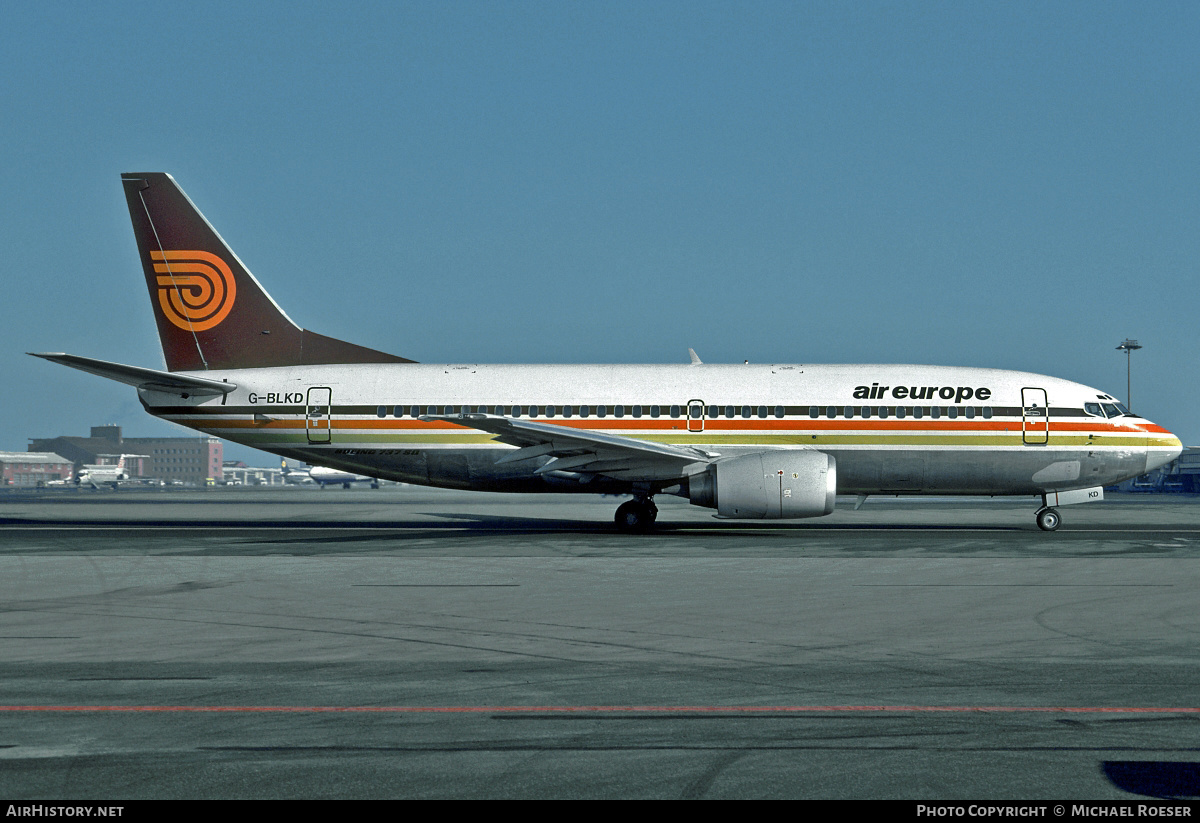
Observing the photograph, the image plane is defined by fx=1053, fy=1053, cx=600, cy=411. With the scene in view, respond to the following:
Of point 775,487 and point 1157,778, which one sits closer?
point 1157,778

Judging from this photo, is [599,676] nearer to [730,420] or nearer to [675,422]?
[675,422]

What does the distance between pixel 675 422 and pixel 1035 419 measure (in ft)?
30.2

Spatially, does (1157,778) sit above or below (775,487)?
below

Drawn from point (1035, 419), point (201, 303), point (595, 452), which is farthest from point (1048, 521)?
point (201, 303)

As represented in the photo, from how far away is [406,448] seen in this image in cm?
2731

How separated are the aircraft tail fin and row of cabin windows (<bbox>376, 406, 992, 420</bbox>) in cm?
265

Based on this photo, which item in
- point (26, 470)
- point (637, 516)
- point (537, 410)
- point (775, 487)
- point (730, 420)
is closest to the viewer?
point (775, 487)

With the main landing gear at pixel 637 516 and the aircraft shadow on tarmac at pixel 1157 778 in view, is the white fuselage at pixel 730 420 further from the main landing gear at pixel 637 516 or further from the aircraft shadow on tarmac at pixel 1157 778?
the aircraft shadow on tarmac at pixel 1157 778

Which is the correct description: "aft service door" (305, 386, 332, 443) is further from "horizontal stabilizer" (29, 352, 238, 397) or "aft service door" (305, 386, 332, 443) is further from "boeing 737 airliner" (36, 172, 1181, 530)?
"horizontal stabilizer" (29, 352, 238, 397)

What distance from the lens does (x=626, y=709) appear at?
24.8 feet

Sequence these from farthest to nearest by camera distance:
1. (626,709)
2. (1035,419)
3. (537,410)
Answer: (537,410) → (1035,419) → (626,709)

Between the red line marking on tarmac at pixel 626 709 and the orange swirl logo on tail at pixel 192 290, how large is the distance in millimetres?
23032
